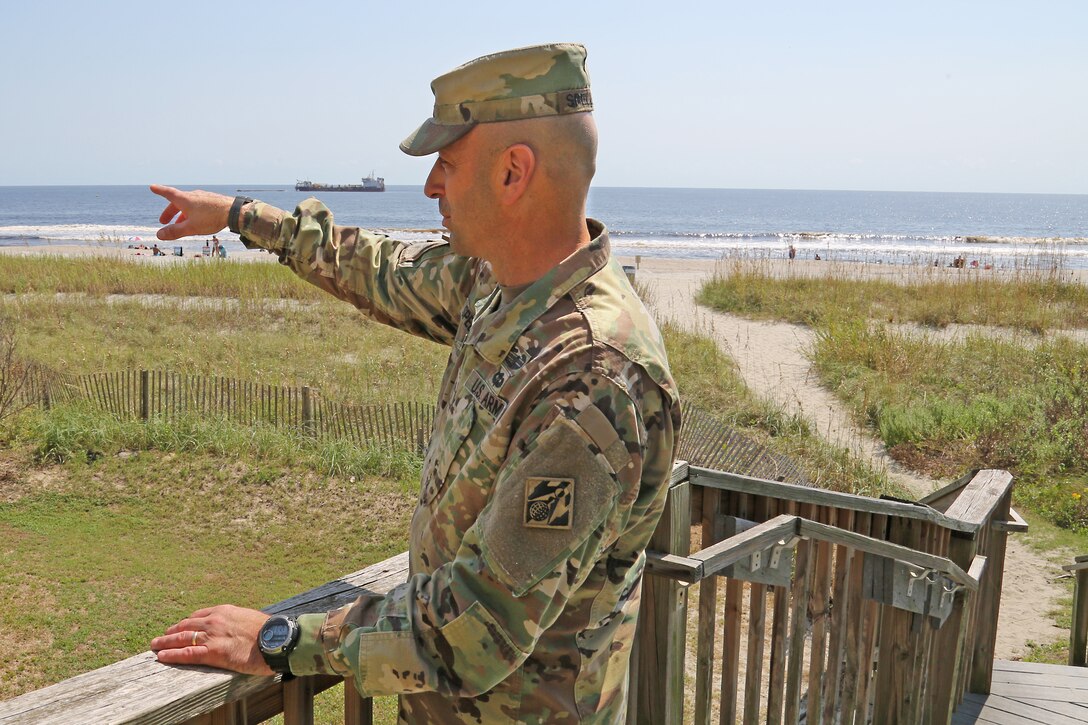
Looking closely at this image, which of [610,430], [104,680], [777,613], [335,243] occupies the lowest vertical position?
[777,613]

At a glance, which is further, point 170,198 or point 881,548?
point 881,548

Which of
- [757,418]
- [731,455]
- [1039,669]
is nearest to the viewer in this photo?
[1039,669]

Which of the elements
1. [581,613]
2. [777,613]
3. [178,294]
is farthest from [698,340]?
[581,613]

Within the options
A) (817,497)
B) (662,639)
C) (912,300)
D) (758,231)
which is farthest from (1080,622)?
(758,231)

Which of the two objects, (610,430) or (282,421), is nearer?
(610,430)

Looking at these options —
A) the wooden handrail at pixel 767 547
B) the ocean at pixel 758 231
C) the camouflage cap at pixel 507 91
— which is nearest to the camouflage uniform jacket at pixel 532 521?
the camouflage cap at pixel 507 91

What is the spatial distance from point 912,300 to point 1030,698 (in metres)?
16.5

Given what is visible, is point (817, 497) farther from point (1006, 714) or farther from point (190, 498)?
point (190, 498)

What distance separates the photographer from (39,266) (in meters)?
21.8

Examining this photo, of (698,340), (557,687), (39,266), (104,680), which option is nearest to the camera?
(104,680)

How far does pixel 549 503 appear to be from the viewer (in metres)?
1.41

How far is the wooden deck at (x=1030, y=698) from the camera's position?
4.27 meters

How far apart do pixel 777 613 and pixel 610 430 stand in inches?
64.2

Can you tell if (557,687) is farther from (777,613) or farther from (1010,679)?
(1010,679)
